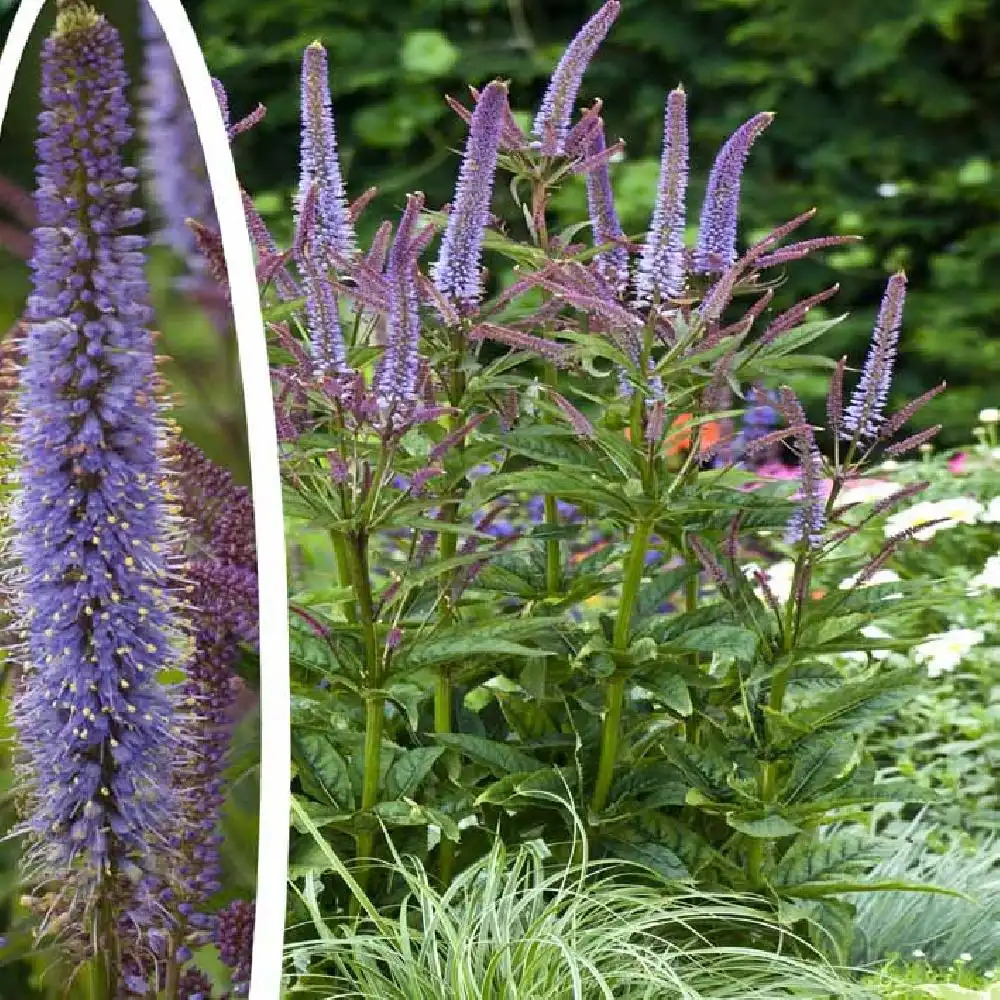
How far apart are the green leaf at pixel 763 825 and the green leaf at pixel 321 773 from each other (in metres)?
0.45

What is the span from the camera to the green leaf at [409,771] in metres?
1.96

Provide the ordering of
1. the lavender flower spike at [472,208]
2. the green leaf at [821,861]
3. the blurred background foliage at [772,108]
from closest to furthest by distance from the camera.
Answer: the lavender flower spike at [472,208]
the green leaf at [821,861]
the blurred background foliage at [772,108]

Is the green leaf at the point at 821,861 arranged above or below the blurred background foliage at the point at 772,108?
below

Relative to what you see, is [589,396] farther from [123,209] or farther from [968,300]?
[968,300]

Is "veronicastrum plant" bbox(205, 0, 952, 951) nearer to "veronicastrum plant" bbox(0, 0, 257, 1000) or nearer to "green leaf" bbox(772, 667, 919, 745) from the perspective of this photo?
"green leaf" bbox(772, 667, 919, 745)

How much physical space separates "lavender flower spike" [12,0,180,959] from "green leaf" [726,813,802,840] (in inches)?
29.8

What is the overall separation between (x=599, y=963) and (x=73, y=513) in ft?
3.01

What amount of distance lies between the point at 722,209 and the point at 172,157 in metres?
0.85

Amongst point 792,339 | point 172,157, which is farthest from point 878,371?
point 172,157

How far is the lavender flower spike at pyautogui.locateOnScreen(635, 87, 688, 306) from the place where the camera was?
1.89m

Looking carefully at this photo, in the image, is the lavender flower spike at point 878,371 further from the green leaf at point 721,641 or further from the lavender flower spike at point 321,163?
the lavender flower spike at point 321,163

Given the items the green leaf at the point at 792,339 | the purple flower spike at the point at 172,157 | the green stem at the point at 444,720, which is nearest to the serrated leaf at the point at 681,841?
the green stem at the point at 444,720

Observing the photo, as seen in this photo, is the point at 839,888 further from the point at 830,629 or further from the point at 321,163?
the point at 321,163

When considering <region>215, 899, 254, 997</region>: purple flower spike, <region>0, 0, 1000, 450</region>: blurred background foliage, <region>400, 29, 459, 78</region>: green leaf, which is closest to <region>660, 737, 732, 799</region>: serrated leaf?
<region>215, 899, 254, 997</region>: purple flower spike
